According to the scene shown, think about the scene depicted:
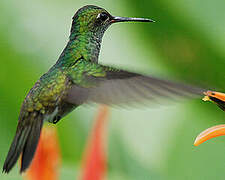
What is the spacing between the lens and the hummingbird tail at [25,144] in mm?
921

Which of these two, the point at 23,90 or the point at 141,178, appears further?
the point at 23,90

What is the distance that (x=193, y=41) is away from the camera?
1983 mm

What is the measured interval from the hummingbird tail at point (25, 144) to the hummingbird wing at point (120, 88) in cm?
9

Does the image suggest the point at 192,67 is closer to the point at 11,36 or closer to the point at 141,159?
the point at 141,159

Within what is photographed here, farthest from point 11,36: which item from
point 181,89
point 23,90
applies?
point 181,89

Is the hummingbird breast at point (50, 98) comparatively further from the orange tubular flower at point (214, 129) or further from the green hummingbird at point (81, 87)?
the orange tubular flower at point (214, 129)

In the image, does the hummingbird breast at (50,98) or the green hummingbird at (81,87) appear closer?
the green hummingbird at (81,87)

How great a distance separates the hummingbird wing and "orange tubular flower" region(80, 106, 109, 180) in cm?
9

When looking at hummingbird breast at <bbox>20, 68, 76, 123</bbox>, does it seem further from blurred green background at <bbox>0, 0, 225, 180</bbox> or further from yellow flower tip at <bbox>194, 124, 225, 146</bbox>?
blurred green background at <bbox>0, 0, 225, 180</bbox>

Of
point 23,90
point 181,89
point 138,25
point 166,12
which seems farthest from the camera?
point 138,25

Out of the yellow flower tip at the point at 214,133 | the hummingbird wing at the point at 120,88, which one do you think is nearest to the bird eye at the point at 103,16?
the hummingbird wing at the point at 120,88

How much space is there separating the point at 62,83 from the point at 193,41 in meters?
1.03

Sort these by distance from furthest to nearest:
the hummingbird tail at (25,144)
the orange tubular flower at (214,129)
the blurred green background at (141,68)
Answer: the blurred green background at (141,68), the hummingbird tail at (25,144), the orange tubular flower at (214,129)

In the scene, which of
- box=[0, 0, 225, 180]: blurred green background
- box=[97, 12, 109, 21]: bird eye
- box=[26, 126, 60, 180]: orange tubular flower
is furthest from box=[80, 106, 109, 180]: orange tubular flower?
box=[0, 0, 225, 180]: blurred green background
